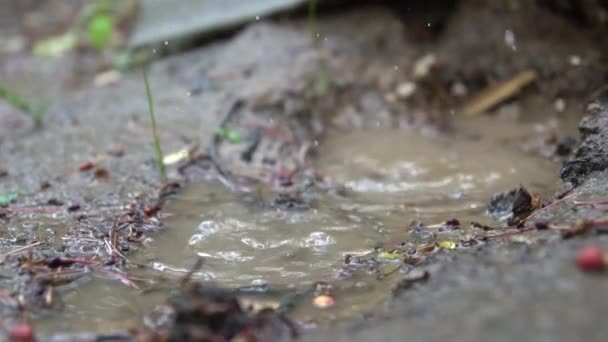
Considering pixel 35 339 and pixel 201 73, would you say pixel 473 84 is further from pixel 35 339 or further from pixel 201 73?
pixel 35 339

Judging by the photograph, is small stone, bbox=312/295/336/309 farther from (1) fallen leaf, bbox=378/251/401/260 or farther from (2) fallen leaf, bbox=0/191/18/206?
(2) fallen leaf, bbox=0/191/18/206

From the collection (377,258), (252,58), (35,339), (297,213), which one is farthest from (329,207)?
(252,58)

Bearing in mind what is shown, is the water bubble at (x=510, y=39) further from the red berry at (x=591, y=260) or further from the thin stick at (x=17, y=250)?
the thin stick at (x=17, y=250)

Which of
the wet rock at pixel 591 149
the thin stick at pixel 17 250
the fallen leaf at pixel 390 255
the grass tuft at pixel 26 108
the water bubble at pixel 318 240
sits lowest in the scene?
the fallen leaf at pixel 390 255

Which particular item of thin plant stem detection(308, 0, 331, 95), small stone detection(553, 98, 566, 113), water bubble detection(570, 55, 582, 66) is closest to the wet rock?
small stone detection(553, 98, 566, 113)

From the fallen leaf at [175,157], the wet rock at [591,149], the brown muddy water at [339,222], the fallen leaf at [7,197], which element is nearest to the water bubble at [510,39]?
the brown muddy water at [339,222]

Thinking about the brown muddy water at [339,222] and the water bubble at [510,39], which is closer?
the brown muddy water at [339,222]
